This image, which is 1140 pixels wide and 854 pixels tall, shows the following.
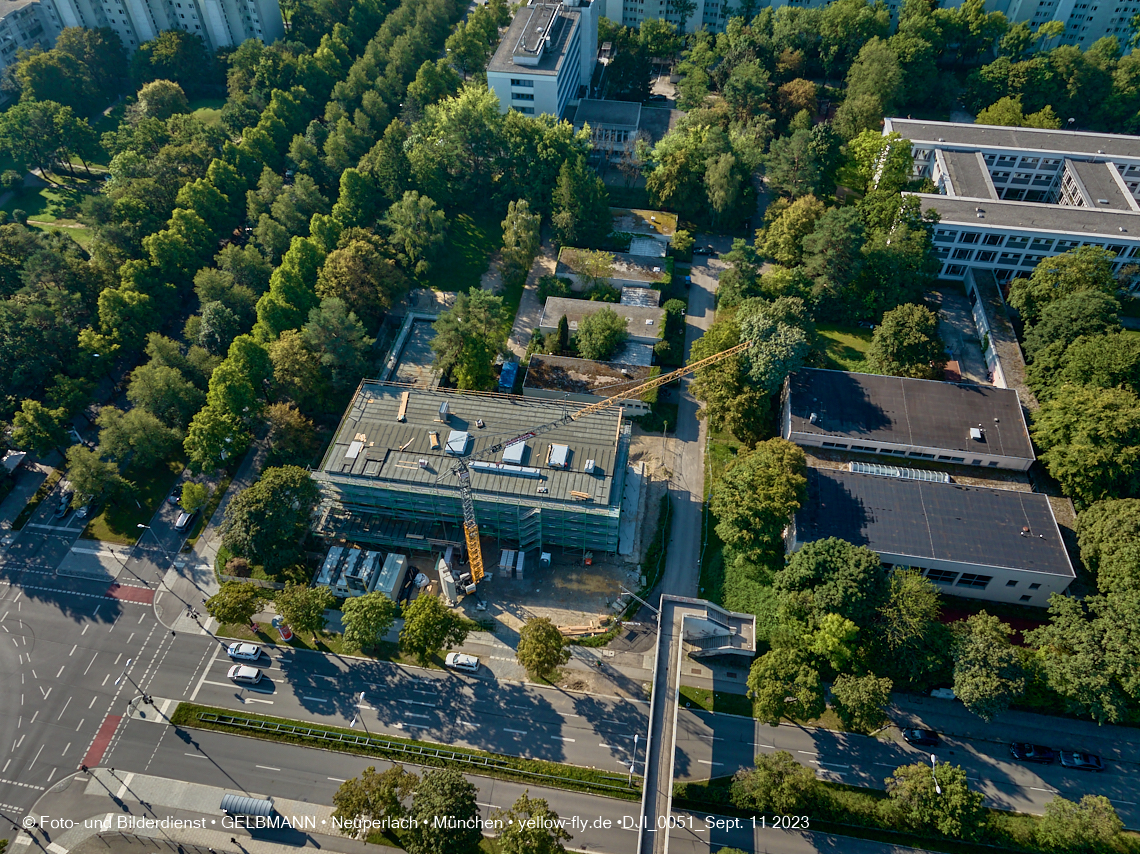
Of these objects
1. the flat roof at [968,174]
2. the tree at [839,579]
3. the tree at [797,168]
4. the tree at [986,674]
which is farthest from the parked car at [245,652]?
the flat roof at [968,174]

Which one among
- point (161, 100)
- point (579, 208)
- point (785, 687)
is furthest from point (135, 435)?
point (161, 100)

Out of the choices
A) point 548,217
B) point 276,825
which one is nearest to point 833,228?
point 548,217

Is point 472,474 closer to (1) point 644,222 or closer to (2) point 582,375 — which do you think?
(2) point 582,375

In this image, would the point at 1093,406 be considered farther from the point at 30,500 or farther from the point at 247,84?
the point at 247,84

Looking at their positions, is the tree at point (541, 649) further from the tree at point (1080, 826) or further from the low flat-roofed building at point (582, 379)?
the tree at point (1080, 826)

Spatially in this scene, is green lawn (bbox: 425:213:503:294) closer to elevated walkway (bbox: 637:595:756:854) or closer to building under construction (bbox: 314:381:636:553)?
building under construction (bbox: 314:381:636:553)

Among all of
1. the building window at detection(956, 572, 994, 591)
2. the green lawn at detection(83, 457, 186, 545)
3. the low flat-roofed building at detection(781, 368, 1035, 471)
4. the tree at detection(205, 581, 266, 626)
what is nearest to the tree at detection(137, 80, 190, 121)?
the green lawn at detection(83, 457, 186, 545)
